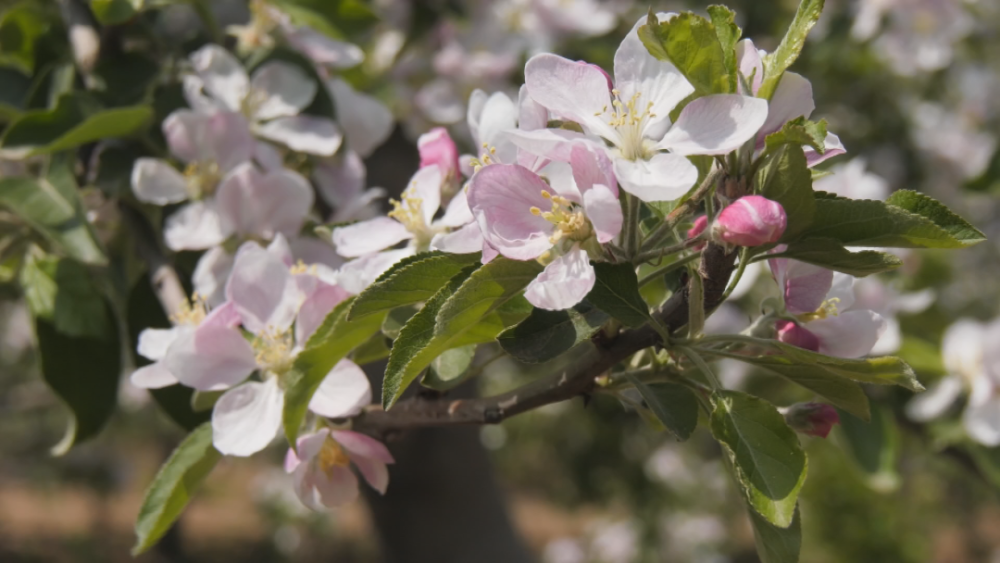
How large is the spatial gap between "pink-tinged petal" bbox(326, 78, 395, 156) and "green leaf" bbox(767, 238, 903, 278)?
31.5 inches

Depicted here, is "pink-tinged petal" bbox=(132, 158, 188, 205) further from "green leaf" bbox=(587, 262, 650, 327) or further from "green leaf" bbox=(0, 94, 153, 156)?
"green leaf" bbox=(587, 262, 650, 327)

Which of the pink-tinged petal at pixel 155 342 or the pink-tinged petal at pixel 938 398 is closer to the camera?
Result: the pink-tinged petal at pixel 155 342

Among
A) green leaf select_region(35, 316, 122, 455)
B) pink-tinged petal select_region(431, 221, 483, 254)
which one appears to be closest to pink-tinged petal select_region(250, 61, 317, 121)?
green leaf select_region(35, 316, 122, 455)

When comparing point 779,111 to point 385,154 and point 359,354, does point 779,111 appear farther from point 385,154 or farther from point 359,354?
point 385,154

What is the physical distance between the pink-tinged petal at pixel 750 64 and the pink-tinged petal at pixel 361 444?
0.48 m

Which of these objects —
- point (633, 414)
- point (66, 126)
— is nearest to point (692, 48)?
point (66, 126)

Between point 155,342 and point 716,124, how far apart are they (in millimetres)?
643

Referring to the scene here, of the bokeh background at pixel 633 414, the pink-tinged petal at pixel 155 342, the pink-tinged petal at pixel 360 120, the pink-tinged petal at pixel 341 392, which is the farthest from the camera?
the bokeh background at pixel 633 414

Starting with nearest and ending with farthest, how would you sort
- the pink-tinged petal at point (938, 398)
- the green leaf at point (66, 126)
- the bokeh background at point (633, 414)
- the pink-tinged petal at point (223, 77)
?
the green leaf at point (66, 126) → the pink-tinged petal at point (223, 77) → the pink-tinged petal at point (938, 398) → the bokeh background at point (633, 414)

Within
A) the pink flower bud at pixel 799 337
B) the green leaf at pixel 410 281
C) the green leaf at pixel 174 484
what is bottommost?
the green leaf at pixel 174 484

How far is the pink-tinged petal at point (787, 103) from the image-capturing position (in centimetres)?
67

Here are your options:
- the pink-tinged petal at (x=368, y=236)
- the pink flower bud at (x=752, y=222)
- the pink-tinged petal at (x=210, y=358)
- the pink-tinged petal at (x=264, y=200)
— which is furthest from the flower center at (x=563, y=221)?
the pink-tinged petal at (x=264, y=200)

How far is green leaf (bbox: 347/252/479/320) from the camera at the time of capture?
0.71 metres

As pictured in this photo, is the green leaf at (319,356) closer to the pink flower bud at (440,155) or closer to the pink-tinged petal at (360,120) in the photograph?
the pink flower bud at (440,155)
